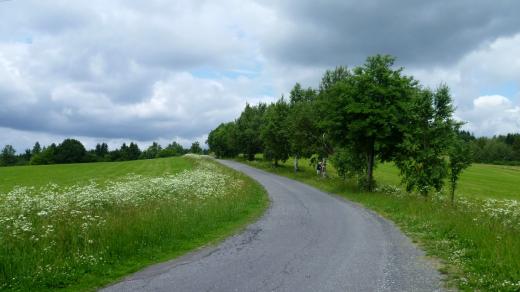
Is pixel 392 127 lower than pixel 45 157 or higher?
higher

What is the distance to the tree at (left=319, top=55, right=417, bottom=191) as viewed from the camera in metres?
25.2

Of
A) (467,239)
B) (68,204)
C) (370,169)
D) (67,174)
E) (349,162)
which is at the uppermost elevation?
(349,162)

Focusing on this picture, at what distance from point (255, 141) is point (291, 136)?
107ft

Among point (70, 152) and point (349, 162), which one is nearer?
point (349, 162)

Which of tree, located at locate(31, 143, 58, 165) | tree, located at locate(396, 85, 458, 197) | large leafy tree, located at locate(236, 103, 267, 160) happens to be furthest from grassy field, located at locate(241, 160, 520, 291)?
tree, located at locate(31, 143, 58, 165)

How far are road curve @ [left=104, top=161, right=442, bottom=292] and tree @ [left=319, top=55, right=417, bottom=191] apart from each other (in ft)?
39.6

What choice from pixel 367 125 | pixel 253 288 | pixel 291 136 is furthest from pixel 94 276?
pixel 291 136

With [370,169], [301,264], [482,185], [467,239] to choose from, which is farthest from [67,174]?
[467,239]

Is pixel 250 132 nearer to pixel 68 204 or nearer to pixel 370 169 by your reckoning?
pixel 370 169

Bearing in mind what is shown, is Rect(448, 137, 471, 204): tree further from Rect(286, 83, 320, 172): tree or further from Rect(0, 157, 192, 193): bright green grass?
Rect(0, 157, 192, 193): bright green grass

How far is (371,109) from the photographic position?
25.3m

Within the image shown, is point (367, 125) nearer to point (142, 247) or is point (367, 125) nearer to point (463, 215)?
point (463, 215)

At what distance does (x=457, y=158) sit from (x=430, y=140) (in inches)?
66.7

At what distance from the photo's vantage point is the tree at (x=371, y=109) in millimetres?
25219
